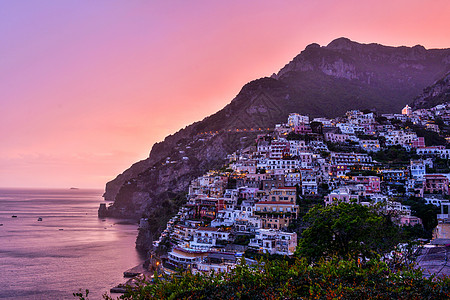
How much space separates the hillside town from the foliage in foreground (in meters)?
23.3

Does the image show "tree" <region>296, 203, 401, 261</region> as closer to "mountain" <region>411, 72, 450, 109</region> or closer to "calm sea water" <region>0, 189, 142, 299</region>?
"calm sea water" <region>0, 189, 142, 299</region>

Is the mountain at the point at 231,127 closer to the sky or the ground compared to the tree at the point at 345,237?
closer to the sky

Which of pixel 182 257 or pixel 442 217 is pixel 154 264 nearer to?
pixel 182 257

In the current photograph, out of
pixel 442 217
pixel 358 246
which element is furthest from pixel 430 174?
pixel 358 246

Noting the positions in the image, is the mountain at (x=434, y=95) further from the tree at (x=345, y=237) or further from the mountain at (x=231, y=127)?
the tree at (x=345, y=237)

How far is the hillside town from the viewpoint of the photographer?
45.1 m

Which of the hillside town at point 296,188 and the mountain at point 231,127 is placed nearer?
the hillside town at point 296,188

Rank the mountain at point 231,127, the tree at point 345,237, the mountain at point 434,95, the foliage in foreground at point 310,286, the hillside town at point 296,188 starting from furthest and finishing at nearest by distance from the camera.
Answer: the mountain at point 434,95 < the mountain at point 231,127 < the hillside town at point 296,188 < the tree at point 345,237 < the foliage in foreground at point 310,286

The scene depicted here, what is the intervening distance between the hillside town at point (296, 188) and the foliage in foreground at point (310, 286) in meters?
23.3

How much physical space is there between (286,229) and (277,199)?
8.32 m

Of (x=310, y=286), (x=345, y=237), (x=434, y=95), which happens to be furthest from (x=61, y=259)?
(x=434, y=95)

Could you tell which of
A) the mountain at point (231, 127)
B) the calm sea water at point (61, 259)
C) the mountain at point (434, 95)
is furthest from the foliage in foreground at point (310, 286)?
the mountain at point (434, 95)

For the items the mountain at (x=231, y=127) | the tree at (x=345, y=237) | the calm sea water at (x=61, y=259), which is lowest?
the calm sea water at (x=61, y=259)

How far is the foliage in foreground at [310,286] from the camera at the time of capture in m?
9.20
